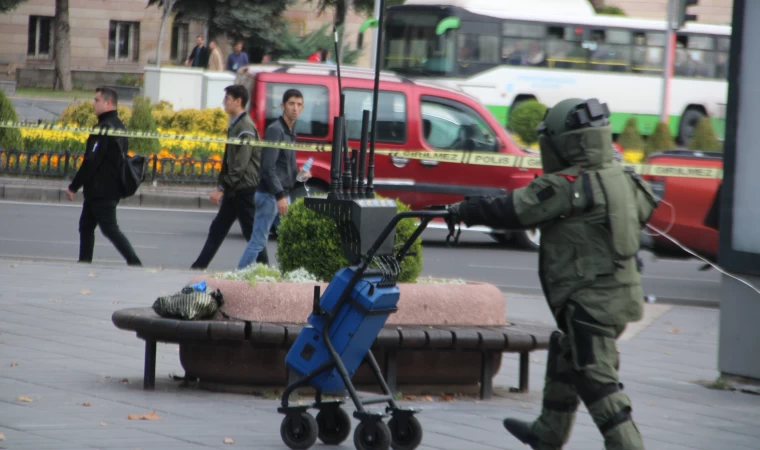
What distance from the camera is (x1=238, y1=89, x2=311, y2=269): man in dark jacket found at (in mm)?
9969

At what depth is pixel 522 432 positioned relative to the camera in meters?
4.78

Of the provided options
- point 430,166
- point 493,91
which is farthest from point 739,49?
point 493,91

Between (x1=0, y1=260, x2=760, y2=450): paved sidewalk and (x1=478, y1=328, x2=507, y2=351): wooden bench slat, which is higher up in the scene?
(x1=478, y1=328, x2=507, y2=351): wooden bench slat

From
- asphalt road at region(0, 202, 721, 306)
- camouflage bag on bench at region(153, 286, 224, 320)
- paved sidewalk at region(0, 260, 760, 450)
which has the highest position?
camouflage bag on bench at region(153, 286, 224, 320)

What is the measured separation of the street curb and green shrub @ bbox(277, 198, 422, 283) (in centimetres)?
1210

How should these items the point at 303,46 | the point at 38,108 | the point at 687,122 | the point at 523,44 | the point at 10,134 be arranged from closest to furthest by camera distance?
the point at 10,134 → the point at 523,44 → the point at 687,122 → the point at 38,108 → the point at 303,46

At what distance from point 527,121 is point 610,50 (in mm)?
7440

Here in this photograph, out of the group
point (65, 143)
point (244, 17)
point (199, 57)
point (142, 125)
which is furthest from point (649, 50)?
point (244, 17)

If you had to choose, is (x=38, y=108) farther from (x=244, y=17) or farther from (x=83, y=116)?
(x=83, y=116)

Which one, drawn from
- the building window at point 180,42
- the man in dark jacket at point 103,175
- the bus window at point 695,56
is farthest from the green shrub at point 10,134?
the building window at point 180,42

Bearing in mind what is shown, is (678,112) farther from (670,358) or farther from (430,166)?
(670,358)

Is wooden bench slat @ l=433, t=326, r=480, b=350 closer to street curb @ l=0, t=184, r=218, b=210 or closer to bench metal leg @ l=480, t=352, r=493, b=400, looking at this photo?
bench metal leg @ l=480, t=352, r=493, b=400

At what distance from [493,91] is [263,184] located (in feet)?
61.4

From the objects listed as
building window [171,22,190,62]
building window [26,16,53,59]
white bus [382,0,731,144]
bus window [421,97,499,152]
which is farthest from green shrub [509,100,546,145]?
building window [26,16,53,59]
